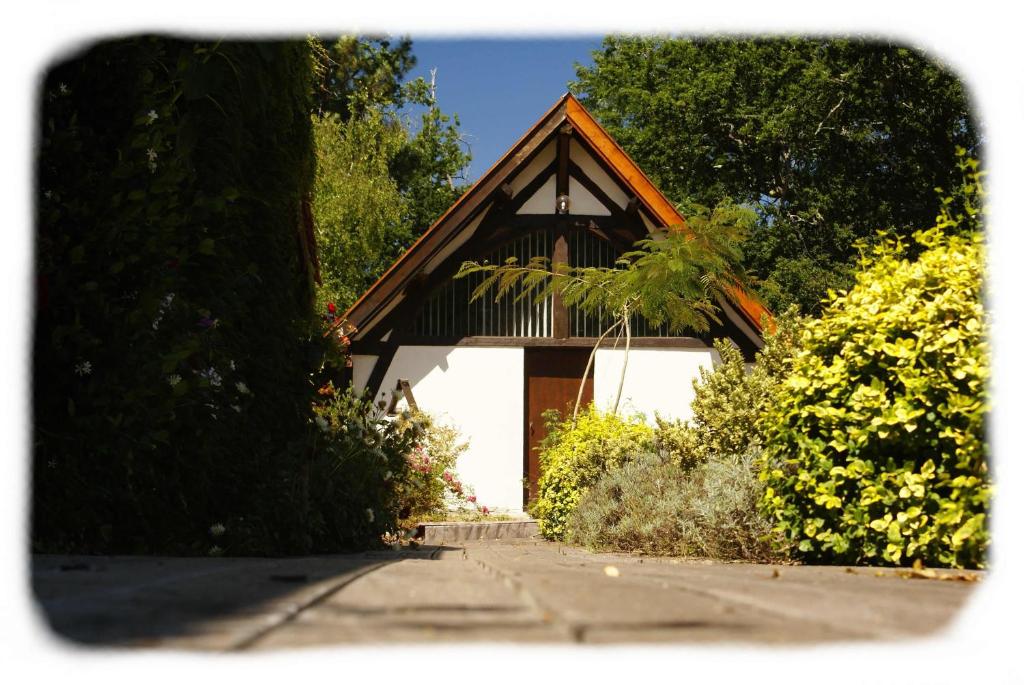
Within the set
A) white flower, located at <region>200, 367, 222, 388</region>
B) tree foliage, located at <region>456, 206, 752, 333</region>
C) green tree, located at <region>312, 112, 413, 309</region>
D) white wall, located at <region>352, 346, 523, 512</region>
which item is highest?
green tree, located at <region>312, 112, 413, 309</region>

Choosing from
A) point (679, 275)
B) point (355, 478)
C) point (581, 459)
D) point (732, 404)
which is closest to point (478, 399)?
point (679, 275)

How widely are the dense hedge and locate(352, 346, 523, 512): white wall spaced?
9308 millimetres

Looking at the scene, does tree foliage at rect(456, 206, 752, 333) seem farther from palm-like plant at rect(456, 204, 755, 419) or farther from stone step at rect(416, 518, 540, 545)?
stone step at rect(416, 518, 540, 545)

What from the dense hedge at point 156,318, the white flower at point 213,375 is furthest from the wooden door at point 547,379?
the white flower at point 213,375

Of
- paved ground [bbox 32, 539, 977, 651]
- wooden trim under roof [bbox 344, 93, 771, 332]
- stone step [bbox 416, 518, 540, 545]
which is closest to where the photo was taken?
paved ground [bbox 32, 539, 977, 651]

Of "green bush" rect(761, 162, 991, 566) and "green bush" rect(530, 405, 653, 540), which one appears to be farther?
"green bush" rect(530, 405, 653, 540)

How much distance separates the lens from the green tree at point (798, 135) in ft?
81.1

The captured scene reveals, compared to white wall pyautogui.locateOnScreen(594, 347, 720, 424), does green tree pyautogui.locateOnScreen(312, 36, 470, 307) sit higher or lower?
higher

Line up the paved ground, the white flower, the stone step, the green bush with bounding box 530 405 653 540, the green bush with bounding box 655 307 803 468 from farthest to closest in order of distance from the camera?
1. the stone step
2. the green bush with bounding box 530 405 653 540
3. the green bush with bounding box 655 307 803 468
4. the white flower
5. the paved ground

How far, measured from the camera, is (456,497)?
1497 cm

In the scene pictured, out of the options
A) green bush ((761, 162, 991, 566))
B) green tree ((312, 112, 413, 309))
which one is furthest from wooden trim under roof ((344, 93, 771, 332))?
green tree ((312, 112, 413, 309))

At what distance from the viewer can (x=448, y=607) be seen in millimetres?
2760

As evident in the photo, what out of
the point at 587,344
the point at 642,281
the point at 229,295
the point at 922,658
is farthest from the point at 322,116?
the point at 922,658

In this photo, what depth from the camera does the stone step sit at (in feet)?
38.0
